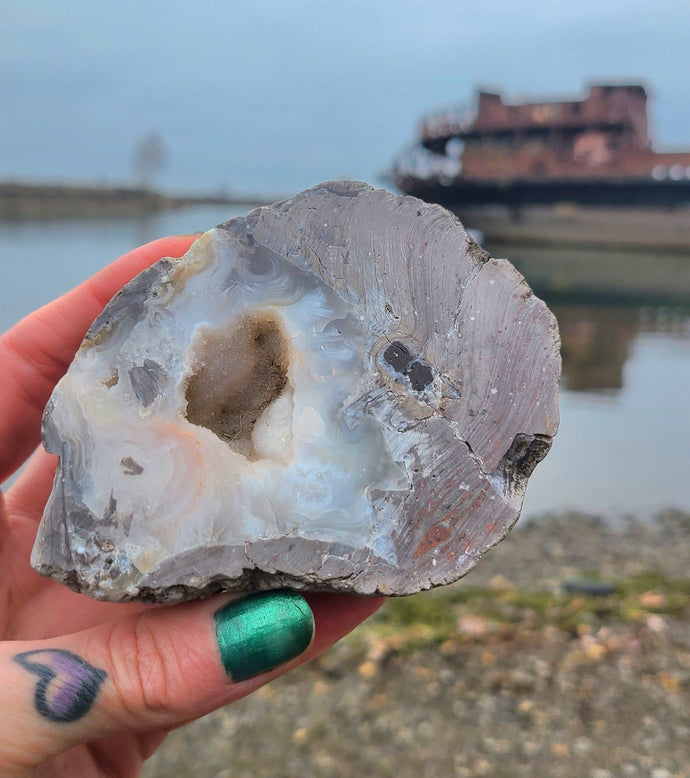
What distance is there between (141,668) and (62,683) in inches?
5.6

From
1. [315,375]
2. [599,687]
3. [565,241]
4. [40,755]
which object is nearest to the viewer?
[40,755]

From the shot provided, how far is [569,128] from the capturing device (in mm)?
16906

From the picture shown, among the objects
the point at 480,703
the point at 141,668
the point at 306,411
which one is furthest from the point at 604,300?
the point at 141,668

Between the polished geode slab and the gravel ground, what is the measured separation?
141 cm

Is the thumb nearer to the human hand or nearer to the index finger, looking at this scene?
the human hand

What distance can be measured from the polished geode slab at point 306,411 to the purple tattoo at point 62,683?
15 cm

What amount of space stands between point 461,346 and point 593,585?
263 cm

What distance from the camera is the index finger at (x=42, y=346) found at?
73.0 inches

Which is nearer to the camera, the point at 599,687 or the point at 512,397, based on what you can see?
the point at 512,397

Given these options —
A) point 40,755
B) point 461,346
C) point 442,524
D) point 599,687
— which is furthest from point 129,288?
point 599,687

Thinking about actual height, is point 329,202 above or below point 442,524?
above

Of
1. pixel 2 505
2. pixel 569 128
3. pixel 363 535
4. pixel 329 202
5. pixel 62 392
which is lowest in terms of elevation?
pixel 2 505

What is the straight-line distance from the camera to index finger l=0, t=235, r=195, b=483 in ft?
6.08

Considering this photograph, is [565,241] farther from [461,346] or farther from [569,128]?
[461,346]
